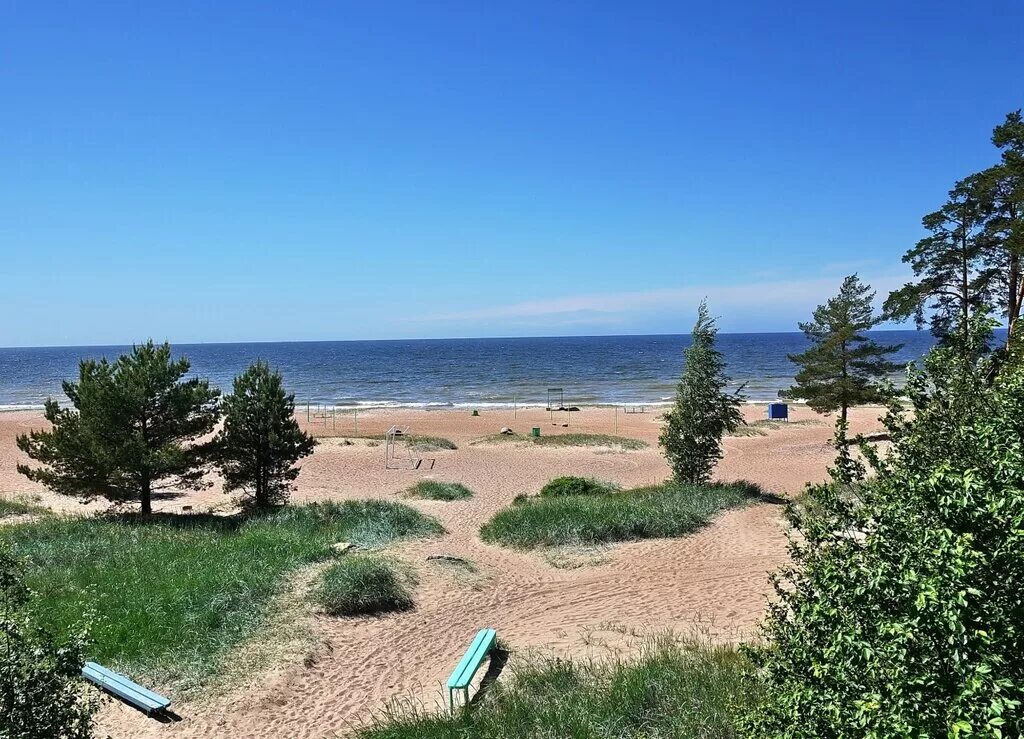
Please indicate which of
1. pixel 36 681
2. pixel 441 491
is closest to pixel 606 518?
pixel 441 491

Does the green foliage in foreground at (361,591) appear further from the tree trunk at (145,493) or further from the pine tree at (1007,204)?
the pine tree at (1007,204)

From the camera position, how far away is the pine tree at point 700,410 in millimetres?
19422

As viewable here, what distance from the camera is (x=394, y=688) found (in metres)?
8.51

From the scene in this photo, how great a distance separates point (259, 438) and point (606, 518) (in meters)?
9.95

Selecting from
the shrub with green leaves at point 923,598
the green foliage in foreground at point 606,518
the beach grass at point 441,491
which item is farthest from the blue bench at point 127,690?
the beach grass at point 441,491

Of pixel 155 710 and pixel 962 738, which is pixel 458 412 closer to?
pixel 155 710

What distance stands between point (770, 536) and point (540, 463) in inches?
610

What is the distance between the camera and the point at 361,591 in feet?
36.2

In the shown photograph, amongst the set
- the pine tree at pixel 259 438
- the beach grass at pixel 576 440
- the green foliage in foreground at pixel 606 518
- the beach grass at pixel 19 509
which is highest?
the pine tree at pixel 259 438

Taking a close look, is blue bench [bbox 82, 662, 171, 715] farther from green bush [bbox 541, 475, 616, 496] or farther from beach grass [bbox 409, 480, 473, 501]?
green bush [bbox 541, 475, 616, 496]

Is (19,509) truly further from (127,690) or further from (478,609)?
(478,609)

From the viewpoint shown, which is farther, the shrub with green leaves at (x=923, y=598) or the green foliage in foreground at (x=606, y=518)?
the green foliage in foreground at (x=606, y=518)

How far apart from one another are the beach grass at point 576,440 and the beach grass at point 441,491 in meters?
12.8

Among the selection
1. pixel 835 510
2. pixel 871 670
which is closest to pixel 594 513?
pixel 835 510
